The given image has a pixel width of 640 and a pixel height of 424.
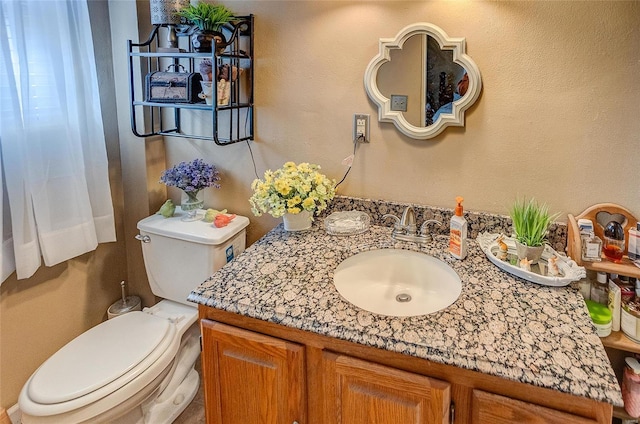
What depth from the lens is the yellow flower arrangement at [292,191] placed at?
1500 mm

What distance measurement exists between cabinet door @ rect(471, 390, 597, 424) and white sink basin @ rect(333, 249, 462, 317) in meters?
0.36

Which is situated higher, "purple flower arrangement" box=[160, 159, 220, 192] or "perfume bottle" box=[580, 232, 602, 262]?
"purple flower arrangement" box=[160, 159, 220, 192]

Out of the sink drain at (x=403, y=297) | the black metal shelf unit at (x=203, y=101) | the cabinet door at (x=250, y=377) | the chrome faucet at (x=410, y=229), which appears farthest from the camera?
the black metal shelf unit at (x=203, y=101)

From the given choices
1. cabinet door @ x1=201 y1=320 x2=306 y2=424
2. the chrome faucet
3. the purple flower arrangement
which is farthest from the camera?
the purple flower arrangement

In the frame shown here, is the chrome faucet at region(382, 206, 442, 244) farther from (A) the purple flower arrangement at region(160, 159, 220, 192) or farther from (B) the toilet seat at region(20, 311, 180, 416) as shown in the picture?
(B) the toilet seat at region(20, 311, 180, 416)

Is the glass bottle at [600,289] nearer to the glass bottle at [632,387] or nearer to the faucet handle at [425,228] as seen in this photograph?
the glass bottle at [632,387]

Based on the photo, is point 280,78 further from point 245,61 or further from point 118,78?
point 118,78

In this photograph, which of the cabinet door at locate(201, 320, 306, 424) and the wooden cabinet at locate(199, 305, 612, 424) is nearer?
the wooden cabinet at locate(199, 305, 612, 424)

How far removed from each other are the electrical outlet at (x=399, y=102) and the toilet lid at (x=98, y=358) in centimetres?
116

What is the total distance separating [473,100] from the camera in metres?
1.39

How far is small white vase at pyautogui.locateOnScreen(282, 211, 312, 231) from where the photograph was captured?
5.09 ft

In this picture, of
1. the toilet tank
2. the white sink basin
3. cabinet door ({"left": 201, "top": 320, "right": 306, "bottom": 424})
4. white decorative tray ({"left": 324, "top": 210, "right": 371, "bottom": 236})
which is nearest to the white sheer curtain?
the toilet tank

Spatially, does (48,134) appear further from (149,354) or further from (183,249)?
(149,354)

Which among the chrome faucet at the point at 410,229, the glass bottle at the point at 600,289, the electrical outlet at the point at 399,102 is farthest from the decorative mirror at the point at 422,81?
the glass bottle at the point at 600,289
